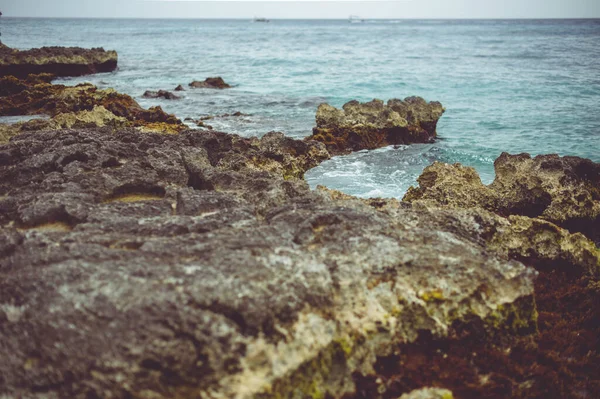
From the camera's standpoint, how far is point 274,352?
130 inches

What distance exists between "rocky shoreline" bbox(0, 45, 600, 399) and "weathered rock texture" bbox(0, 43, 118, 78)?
2952 cm

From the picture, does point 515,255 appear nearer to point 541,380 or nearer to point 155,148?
point 541,380

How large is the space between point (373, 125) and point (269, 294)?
42.6 ft

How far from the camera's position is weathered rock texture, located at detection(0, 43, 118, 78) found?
2980cm

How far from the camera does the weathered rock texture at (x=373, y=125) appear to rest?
15.2 meters

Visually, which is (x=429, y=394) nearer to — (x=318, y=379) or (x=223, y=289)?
(x=318, y=379)

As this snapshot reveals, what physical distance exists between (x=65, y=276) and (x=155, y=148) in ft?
13.9

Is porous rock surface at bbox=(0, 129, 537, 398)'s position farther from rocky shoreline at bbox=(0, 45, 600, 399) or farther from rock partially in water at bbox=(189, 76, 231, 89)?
rock partially in water at bbox=(189, 76, 231, 89)

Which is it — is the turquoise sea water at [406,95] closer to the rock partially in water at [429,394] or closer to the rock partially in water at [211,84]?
the rock partially in water at [211,84]

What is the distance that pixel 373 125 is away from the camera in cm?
1566

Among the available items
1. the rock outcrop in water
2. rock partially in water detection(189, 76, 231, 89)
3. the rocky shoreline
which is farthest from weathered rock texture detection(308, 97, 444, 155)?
rock partially in water detection(189, 76, 231, 89)

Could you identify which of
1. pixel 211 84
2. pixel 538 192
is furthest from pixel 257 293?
pixel 211 84

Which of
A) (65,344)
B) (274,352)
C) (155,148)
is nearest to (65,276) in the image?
(65,344)

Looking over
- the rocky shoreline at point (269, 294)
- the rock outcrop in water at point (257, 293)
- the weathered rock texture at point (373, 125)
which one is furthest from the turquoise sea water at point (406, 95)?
the rock outcrop in water at point (257, 293)
